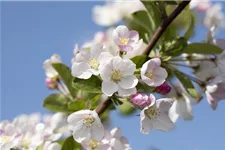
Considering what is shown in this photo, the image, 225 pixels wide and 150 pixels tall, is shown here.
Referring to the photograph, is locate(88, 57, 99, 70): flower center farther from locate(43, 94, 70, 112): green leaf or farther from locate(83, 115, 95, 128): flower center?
locate(43, 94, 70, 112): green leaf

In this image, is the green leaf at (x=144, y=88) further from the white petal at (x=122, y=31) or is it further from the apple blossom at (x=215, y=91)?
the apple blossom at (x=215, y=91)

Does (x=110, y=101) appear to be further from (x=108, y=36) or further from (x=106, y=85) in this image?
(x=108, y=36)

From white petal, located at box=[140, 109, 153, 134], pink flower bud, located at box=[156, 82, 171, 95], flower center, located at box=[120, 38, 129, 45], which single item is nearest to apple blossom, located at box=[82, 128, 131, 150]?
white petal, located at box=[140, 109, 153, 134]

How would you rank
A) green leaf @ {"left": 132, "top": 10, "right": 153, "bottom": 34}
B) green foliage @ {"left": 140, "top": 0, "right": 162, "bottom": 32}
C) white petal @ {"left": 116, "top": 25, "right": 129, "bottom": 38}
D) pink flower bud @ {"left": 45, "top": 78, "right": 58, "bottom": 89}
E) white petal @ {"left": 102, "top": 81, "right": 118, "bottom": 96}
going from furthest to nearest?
pink flower bud @ {"left": 45, "top": 78, "right": 58, "bottom": 89}, green leaf @ {"left": 132, "top": 10, "right": 153, "bottom": 34}, green foliage @ {"left": 140, "top": 0, "right": 162, "bottom": 32}, white petal @ {"left": 116, "top": 25, "right": 129, "bottom": 38}, white petal @ {"left": 102, "top": 81, "right": 118, "bottom": 96}

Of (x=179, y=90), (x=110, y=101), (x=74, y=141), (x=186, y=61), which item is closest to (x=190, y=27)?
(x=186, y=61)

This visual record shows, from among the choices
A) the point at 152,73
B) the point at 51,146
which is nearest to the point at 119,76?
the point at 152,73

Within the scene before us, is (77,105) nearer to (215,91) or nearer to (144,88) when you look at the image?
(144,88)
